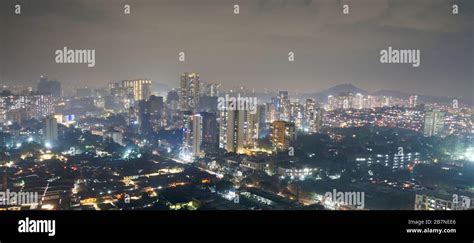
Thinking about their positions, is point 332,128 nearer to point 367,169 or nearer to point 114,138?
point 367,169

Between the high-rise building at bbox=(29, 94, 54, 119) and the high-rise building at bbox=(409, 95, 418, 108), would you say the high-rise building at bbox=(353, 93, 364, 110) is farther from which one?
the high-rise building at bbox=(29, 94, 54, 119)

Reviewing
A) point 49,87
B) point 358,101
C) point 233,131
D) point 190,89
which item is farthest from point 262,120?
point 49,87

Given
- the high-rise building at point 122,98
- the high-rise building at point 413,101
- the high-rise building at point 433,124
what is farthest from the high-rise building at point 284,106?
the high-rise building at point 122,98

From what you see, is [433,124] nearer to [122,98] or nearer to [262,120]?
[262,120]

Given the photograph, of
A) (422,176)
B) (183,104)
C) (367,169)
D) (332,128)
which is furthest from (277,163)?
(183,104)

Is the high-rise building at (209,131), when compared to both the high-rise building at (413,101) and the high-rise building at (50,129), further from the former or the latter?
the high-rise building at (413,101)
